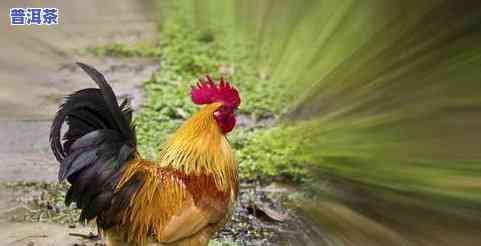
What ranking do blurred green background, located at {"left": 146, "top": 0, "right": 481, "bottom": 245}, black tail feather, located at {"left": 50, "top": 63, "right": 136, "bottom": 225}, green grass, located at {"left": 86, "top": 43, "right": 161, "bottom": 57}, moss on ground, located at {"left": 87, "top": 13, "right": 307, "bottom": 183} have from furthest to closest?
1. green grass, located at {"left": 86, "top": 43, "right": 161, "bottom": 57}
2. moss on ground, located at {"left": 87, "top": 13, "right": 307, "bottom": 183}
3. black tail feather, located at {"left": 50, "top": 63, "right": 136, "bottom": 225}
4. blurred green background, located at {"left": 146, "top": 0, "right": 481, "bottom": 245}

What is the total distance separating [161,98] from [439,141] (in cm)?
224

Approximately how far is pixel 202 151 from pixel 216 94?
17cm

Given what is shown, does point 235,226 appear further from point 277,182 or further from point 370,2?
point 370,2

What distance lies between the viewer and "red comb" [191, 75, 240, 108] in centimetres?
163

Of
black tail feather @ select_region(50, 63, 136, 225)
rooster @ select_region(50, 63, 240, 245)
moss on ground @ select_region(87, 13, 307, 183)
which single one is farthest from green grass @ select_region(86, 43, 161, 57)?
black tail feather @ select_region(50, 63, 136, 225)

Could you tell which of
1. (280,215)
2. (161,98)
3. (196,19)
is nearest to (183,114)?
(161,98)

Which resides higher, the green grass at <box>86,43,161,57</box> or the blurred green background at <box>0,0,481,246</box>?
the green grass at <box>86,43,161,57</box>

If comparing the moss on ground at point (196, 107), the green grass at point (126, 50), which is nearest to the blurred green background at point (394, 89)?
the moss on ground at point (196, 107)

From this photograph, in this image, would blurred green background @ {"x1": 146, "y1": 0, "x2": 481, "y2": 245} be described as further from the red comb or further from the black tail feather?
the red comb

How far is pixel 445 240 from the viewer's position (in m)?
0.64

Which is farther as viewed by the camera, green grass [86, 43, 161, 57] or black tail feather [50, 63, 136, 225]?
green grass [86, 43, 161, 57]

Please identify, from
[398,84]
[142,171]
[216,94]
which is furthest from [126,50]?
[398,84]

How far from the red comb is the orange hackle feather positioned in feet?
0.07

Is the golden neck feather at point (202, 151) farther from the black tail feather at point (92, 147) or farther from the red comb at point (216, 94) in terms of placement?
the black tail feather at point (92, 147)
